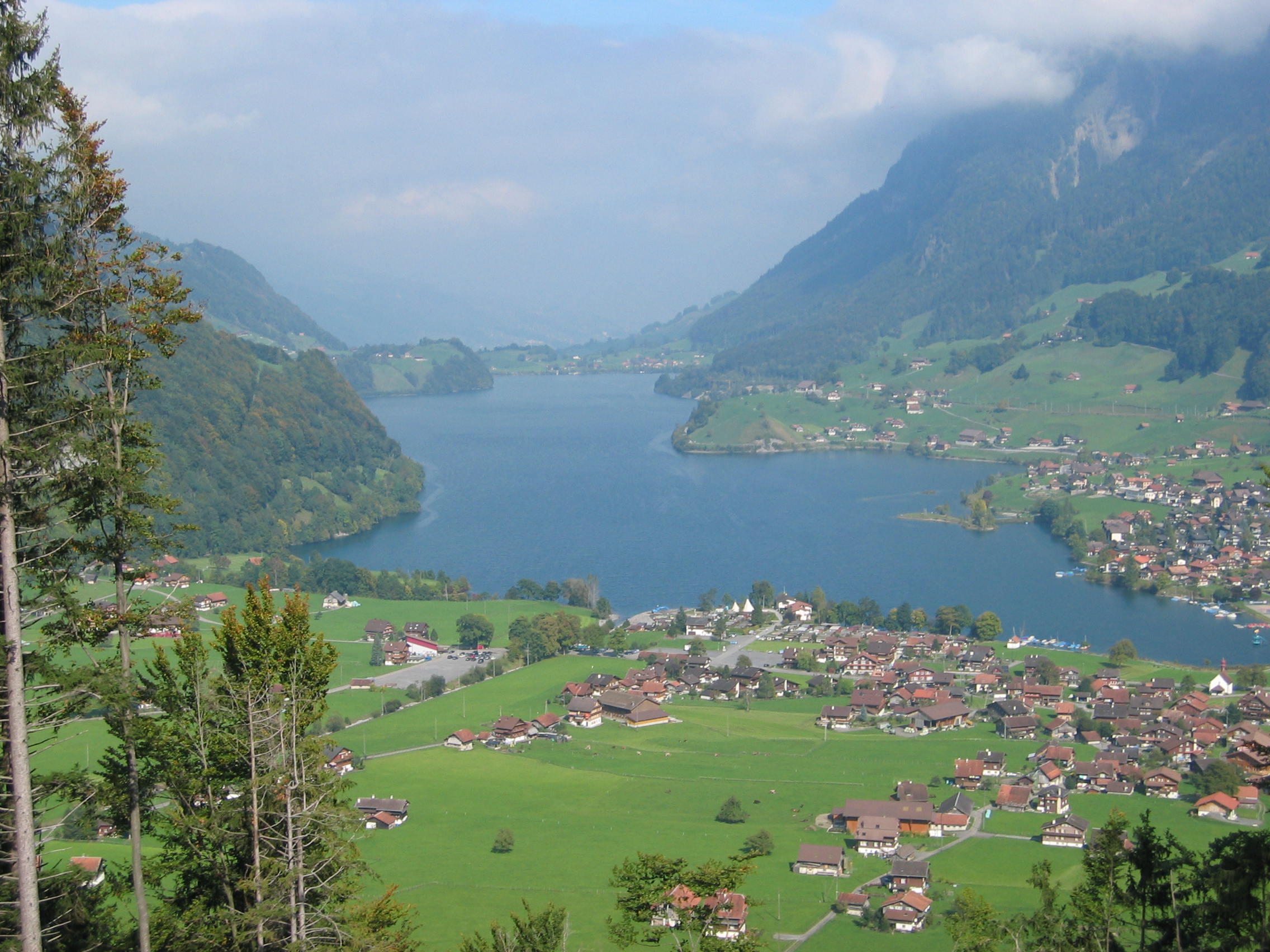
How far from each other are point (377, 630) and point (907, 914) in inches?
862

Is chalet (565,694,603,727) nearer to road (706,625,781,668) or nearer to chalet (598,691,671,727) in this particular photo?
chalet (598,691,671,727)

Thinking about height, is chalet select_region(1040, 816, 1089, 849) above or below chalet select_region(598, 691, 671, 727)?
above

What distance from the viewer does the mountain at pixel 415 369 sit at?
404ft

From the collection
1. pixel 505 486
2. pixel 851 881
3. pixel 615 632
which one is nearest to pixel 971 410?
pixel 505 486

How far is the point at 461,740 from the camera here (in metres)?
26.5

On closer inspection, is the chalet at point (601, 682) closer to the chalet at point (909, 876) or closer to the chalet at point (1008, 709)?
the chalet at point (1008, 709)

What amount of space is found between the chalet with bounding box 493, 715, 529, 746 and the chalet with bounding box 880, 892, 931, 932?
38.1ft

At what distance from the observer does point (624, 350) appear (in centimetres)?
16788

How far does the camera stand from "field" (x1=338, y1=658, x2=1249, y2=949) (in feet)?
57.6

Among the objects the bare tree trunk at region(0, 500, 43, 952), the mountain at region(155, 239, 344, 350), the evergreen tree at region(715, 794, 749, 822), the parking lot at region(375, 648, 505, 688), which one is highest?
the mountain at region(155, 239, 344, 350)

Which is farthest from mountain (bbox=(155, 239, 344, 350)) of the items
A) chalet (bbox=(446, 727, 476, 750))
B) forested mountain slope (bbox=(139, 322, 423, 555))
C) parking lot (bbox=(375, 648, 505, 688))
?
chalet (bbox=(446, 727, 476, 750))

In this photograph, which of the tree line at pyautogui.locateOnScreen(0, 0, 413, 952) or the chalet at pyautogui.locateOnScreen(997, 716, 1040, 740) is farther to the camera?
the chalet at pyautogui.locateOnScreen(997, 716, 1040, 740)

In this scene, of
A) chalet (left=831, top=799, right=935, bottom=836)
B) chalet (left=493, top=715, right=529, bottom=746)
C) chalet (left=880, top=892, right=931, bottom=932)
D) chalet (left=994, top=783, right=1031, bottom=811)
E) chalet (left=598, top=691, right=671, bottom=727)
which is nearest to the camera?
chalet (left=880, top=892, right=931, bottom=932)

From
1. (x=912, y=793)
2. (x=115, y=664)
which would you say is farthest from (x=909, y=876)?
(x=115, y=664)
